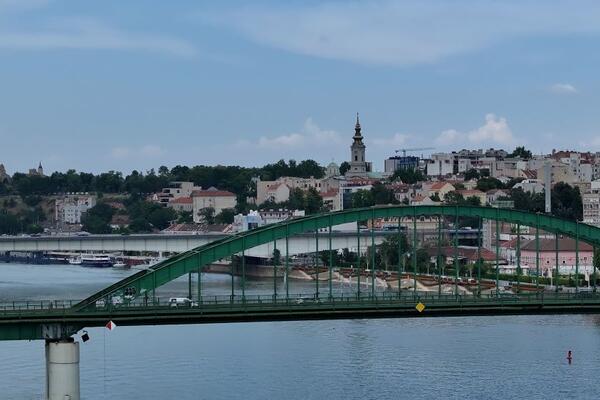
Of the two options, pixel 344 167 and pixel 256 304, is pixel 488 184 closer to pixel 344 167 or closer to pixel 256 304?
pixel 344 167

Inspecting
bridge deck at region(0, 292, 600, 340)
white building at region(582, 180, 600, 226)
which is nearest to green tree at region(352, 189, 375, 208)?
white building at region(582, 180, 600, 226)

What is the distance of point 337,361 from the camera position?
43.8 m

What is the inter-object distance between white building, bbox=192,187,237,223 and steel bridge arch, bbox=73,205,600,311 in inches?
4141

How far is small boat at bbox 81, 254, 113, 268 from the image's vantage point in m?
Answer: 110

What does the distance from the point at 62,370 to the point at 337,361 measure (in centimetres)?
1210

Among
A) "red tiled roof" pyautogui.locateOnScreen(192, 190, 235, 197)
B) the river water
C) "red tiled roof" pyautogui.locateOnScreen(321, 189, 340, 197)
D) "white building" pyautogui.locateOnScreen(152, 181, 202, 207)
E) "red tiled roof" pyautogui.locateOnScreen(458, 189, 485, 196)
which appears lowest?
the river water

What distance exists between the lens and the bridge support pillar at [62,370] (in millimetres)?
32781

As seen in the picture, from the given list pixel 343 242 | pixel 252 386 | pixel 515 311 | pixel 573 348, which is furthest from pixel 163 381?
pixel 343 242

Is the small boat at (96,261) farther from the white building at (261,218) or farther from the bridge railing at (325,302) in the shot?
the bridge railing at (325,302)

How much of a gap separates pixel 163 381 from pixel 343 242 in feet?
145

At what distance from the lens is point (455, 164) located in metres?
164

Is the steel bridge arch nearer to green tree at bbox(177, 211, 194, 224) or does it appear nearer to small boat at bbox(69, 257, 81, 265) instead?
small boat at bbox(69, 257, 81, 265)

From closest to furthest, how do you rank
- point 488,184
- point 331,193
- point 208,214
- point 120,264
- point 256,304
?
1. point 256,304
2. point 120,264
3. point 488,184
4. point 331,193
5. point 208,214

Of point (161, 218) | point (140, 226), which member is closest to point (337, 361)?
point (140, 226)
